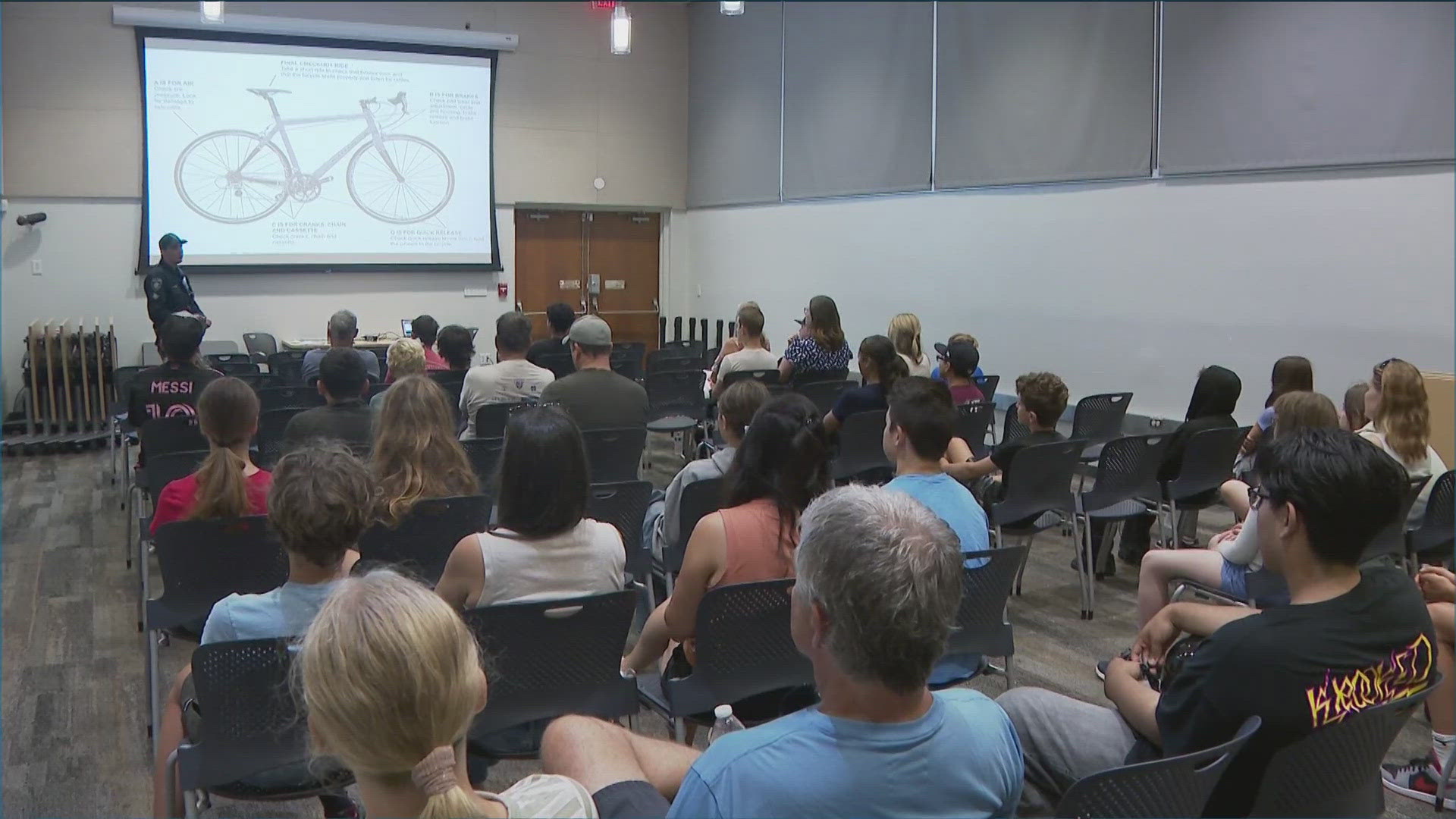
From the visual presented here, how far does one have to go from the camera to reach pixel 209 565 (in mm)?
3244

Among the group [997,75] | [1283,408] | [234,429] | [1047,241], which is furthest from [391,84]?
[1283,408]

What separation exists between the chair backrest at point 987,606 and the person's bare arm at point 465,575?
1249 millimetres

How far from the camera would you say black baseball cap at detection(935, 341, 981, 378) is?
19.5ft

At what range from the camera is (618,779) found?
1.64m

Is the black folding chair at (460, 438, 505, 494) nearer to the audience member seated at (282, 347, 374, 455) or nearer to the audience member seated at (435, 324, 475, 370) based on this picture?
the audience member seated at (282, 347, 374, 455)

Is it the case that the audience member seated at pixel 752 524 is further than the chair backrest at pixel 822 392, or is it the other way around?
the chair backrest at pixel 822 392

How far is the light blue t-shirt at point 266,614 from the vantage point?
7.83 feet

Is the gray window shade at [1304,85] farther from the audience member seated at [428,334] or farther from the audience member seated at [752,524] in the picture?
the audience member seated at [428,334]

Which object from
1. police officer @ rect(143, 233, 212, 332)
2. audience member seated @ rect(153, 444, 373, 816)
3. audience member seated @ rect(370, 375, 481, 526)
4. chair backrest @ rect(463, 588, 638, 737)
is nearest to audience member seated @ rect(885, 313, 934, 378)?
audience member seated @ rect(370, 375, 481, 526)

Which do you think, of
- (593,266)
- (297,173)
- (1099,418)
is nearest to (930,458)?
(1099,418)

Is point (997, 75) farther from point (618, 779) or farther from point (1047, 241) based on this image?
point (618, 779)

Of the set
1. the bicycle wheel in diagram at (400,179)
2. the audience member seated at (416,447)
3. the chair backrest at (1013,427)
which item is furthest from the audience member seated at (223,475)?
the bicycle wheel in diagram at (400,179)

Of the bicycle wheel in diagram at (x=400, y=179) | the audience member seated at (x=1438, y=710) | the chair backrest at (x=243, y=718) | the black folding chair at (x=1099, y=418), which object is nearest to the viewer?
the chair backrest at (x=243, y=718)

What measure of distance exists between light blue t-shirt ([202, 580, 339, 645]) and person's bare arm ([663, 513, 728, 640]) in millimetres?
826
